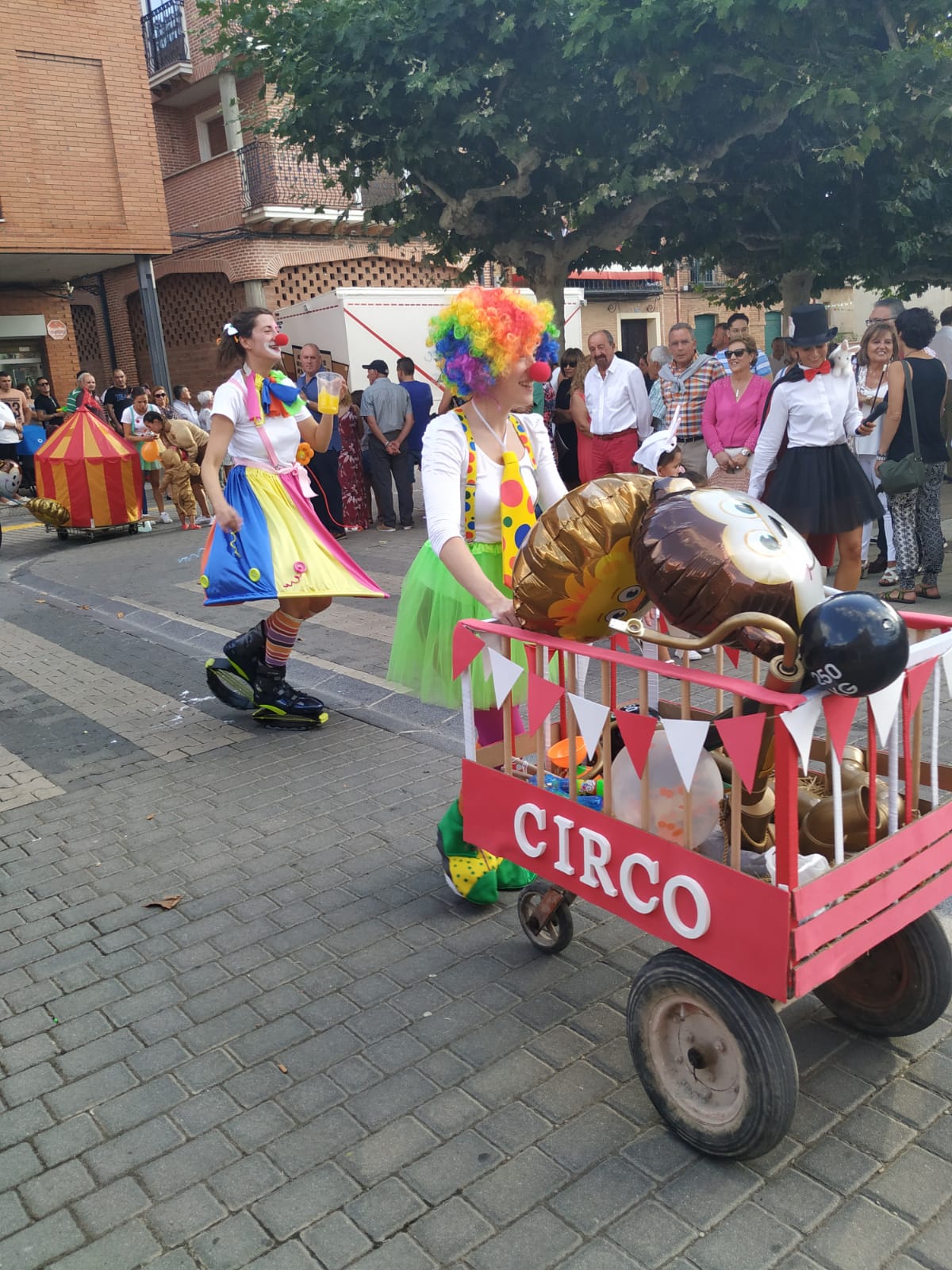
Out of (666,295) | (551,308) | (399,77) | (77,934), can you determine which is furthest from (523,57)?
(666,295)

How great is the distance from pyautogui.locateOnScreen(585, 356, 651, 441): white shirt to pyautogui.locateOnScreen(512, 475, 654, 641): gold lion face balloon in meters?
6.15

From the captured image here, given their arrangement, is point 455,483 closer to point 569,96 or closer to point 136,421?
point 569,96

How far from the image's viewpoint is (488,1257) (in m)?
2.05

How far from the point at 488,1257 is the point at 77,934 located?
1.96 metres

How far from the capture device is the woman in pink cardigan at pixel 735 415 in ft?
23.3

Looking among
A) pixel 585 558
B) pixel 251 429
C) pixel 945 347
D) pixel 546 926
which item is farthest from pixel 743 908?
pixel 945 347

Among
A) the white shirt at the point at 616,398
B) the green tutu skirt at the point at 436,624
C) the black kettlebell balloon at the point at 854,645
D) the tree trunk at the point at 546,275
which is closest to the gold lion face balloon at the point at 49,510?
the tree trunk at the point at 546,275

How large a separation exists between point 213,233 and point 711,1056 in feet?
78.4

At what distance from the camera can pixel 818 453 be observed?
19.8 feet

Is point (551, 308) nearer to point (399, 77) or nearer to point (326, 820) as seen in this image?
point (326, 820)

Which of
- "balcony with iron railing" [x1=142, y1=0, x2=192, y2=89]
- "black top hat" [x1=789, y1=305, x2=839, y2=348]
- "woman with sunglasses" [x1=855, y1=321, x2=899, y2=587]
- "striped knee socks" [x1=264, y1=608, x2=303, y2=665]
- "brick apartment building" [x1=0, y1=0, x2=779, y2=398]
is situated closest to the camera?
"striped knee socks" [x1=264, y1=608, x2=303, y2=665]

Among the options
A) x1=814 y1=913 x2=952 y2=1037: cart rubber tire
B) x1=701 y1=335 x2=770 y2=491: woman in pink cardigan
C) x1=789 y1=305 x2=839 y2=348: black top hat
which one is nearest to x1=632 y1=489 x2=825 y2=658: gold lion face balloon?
x1=814 y1=913 x2=952 y2=1037: cart rubber tire

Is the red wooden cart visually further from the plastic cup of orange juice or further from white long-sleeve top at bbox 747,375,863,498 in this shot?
white long-sleeve top at bbox 747,375,863,498

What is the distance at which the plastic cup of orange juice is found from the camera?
4770 mm
